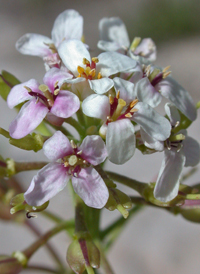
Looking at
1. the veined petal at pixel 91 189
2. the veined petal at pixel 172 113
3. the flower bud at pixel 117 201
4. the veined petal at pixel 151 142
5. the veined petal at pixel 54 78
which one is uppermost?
the veined petal at pixel 54 78

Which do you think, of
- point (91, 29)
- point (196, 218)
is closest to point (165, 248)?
point (196, 218)

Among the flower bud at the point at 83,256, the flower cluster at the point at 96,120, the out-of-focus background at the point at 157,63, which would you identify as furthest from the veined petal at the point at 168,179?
the out-of-focus background at the point at 157,63

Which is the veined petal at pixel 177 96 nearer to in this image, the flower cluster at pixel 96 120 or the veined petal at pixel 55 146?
the flower cluster at pixel 96 120

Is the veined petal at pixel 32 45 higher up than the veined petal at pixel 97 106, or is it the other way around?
the veined petal at pixel 32 45

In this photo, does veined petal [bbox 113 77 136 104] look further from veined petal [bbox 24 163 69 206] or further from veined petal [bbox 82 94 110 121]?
veined petal [bbox 24 163 69 206]

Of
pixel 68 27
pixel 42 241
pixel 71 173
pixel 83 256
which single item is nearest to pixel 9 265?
pixel 42 241

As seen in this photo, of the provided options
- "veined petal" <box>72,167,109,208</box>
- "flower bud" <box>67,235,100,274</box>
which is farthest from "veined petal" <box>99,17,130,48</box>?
"flower bud" <box>67,235,100,274</box>

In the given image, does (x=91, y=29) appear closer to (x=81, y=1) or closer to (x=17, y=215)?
(x=81, y=1)

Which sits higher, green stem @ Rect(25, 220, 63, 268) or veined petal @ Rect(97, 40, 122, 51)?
veined petal @ Rect(97, 40, 122, 51)
